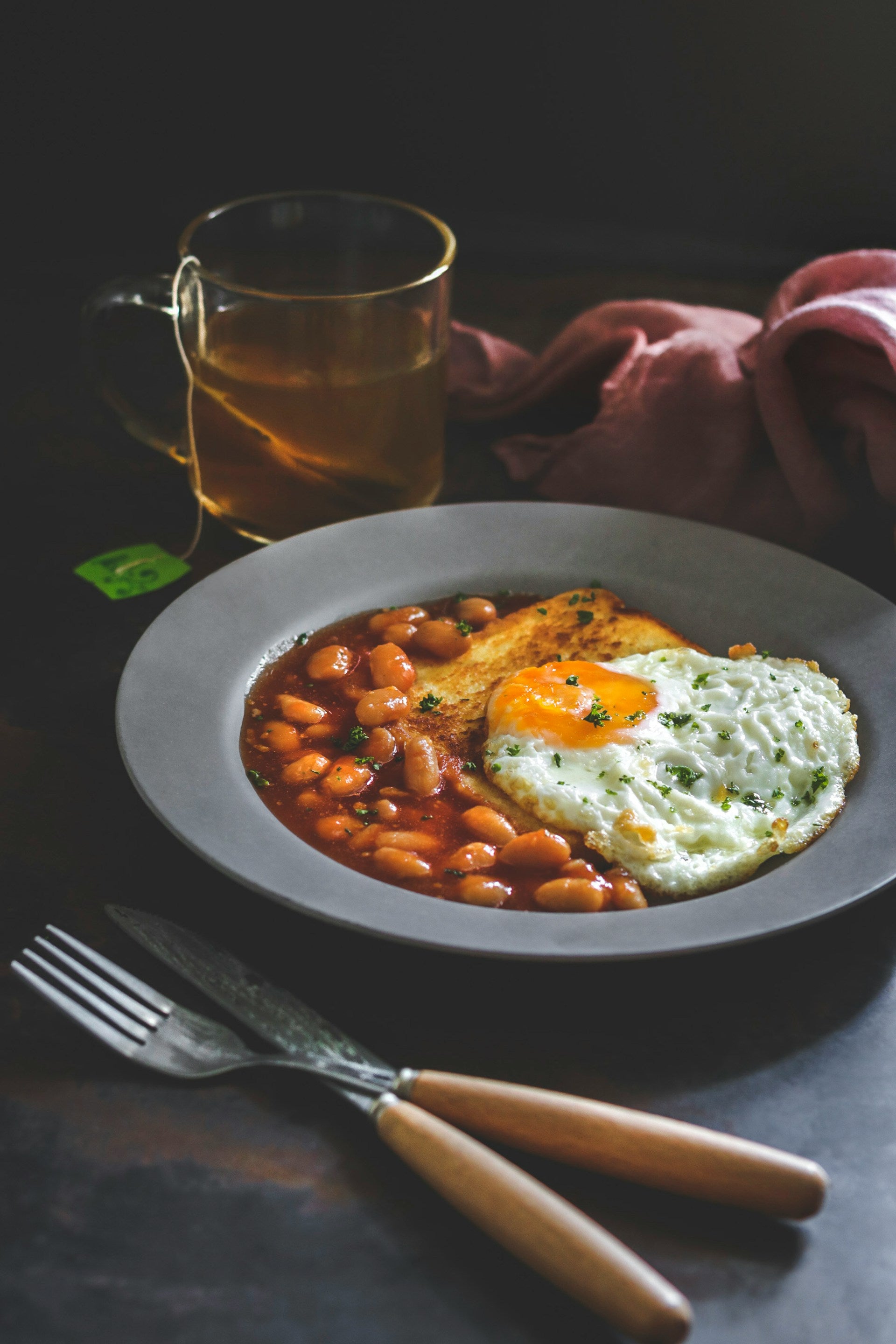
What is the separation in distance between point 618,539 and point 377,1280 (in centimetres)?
170

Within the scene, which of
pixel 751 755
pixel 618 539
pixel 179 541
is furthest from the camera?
pixel 179 541

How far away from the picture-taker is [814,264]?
3.11 metres

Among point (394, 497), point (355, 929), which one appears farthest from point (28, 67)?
point (355, 929)

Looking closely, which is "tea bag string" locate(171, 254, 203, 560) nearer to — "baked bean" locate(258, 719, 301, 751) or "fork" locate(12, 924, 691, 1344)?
"baked bean" locate(258, 719, 301, 751)

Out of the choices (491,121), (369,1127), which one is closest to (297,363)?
(369,1127)

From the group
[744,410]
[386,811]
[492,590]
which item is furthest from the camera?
[744,410]

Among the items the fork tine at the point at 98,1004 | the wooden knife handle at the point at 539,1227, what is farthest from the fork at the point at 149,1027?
the wooden knife handle at the point at 539,1227

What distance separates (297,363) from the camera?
102 inches

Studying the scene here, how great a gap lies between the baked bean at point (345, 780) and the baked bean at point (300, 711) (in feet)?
0.45

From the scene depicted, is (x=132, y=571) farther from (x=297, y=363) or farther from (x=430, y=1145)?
(x=430, y=1145)

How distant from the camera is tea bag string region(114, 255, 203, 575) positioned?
2664mm

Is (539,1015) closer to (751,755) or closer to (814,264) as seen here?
(751,755)

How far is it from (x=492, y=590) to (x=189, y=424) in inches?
31.2

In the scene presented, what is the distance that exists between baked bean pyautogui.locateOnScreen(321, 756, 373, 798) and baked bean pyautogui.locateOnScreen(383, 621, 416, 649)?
0.41m
